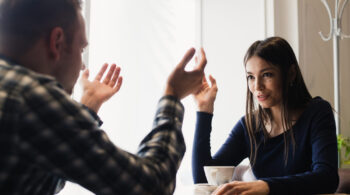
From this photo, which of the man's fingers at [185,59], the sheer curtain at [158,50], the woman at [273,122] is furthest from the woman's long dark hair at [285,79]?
the man's fingers at [185,59]

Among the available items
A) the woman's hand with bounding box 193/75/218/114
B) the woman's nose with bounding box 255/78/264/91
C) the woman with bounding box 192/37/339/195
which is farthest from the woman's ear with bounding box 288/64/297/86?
the woman's hand with bounding box 193/75/218/114

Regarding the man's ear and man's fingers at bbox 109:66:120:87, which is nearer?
the man's ear

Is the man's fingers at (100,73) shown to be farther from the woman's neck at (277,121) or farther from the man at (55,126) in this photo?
the woman's neck at (277,121)

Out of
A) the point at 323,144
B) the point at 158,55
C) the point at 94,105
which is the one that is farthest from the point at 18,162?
the point at 158,55

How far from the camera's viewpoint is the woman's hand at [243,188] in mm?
1115

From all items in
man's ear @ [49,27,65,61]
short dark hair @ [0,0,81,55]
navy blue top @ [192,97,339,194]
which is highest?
short dark hair @ [0,0,81,55]

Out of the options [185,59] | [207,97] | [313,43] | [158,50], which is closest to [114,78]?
[185,59]

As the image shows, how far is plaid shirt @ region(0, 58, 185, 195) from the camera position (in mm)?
571

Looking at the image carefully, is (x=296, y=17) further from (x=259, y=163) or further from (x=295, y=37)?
(x=259, y=163)

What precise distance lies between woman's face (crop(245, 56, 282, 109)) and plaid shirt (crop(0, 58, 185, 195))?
1.21 metres

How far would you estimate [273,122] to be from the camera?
6.15 feet

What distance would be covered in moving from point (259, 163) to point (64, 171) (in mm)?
1330

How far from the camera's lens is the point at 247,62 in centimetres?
182

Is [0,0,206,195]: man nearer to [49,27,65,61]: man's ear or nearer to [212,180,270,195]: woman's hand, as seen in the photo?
[49,27,65,61]: man's ear
